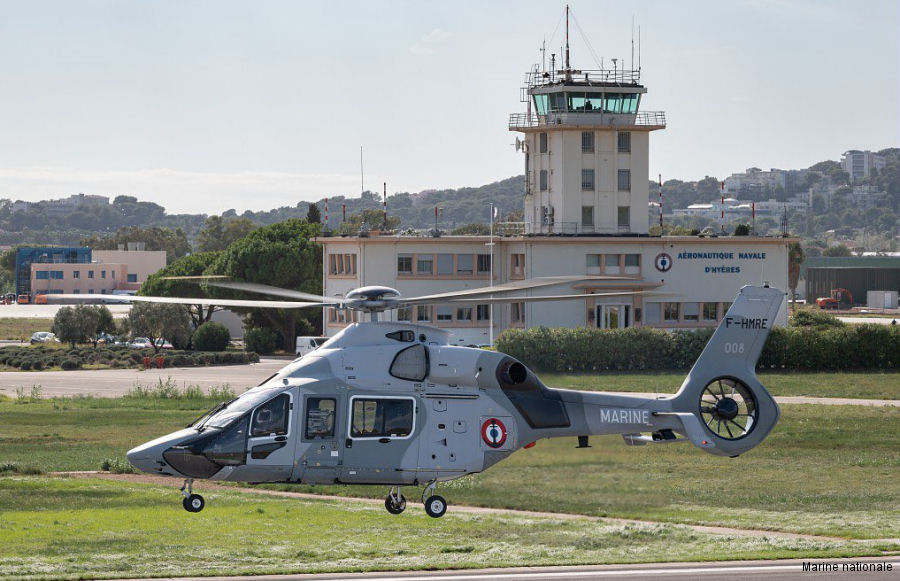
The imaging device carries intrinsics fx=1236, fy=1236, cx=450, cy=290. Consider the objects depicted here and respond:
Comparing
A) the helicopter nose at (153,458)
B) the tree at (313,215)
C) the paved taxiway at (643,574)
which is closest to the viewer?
the helicopter nose at (153,458)

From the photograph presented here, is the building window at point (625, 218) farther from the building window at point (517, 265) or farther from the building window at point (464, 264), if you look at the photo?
the building window at point (464, 264)

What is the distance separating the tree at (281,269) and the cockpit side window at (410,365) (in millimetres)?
74076

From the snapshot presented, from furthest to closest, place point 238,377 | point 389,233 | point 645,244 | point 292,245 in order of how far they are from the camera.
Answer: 1. point 292,245
2. point 389,233
3. point 645,244
4. point 238,377

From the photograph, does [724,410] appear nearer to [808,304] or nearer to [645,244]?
[645,244]

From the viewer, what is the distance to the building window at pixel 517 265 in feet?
274

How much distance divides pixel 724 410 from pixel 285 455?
1006 cm

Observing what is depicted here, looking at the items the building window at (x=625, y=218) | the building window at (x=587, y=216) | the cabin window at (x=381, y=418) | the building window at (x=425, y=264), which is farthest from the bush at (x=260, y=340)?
the cabin window at (x=381, y=418)

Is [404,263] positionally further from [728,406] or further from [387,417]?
[387,417]

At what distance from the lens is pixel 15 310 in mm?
167125

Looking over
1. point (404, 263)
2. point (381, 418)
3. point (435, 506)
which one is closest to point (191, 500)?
point (381, 418)

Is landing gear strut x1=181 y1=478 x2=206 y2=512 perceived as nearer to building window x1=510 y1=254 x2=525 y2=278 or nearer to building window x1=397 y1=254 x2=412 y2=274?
building window x1=397 y1=254 x2=412 y2=274

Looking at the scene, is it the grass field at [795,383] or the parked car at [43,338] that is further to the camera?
the parked car at [43,338]

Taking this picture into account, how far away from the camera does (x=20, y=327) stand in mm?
139625

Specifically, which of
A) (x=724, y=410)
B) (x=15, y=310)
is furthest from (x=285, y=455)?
(x=15, y=310)
